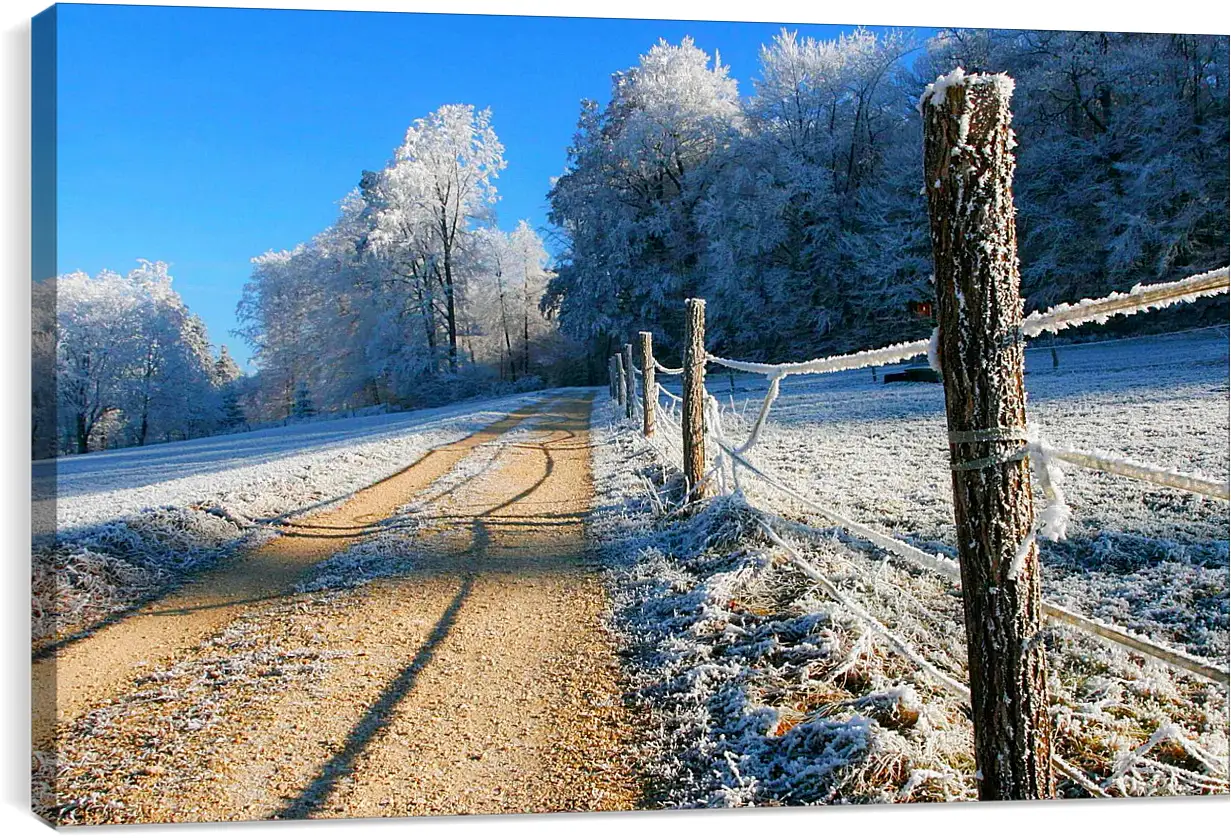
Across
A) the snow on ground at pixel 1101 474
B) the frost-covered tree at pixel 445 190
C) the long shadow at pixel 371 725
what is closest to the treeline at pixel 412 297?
the frost-covered tree at pixel 445 190

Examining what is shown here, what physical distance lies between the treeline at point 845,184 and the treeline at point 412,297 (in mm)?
487

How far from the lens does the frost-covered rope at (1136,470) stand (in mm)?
1103

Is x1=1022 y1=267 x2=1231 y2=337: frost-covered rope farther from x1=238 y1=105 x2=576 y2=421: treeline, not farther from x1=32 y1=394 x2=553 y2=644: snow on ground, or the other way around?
x1=238 y1=105 x2=576 y2=421: treeline

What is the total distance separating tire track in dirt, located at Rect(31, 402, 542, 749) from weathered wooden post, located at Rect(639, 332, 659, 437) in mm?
2156

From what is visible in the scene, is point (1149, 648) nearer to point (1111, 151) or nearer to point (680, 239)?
point (1111, 151)

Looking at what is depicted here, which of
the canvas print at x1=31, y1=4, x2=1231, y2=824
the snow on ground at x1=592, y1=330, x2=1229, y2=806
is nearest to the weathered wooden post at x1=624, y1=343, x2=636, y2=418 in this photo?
the canvas print at x1=31, y1=4, x2=1231, y2=824

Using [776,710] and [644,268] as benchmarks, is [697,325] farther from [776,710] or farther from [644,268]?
[644,268]

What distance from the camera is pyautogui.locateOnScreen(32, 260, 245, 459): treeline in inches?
92.3

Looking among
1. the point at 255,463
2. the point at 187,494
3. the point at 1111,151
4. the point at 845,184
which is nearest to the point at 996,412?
the point at 187,494

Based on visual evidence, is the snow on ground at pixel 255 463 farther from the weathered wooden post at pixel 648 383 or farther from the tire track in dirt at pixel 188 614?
the weathered wooden post at pixel 648 383

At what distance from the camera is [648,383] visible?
6.24 metres

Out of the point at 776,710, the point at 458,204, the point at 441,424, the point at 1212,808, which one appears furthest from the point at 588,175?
the point at 1212,808

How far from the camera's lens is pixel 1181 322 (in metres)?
5.80

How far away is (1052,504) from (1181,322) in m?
5.96
